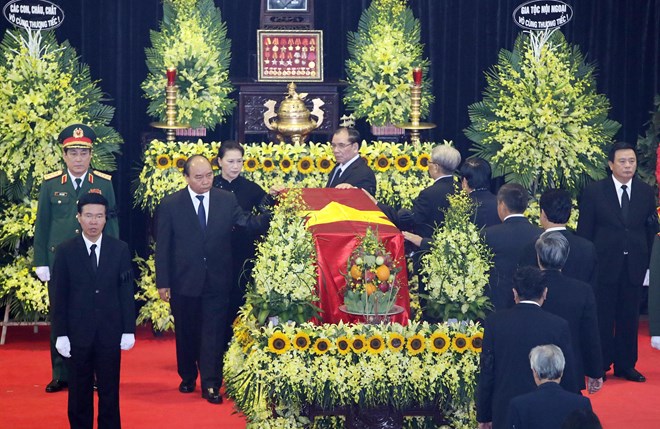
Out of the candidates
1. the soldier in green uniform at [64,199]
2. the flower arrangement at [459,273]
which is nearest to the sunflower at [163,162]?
the soldier in green uniform at [64,199]

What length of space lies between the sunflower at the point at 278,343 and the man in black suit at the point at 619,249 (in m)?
2.96

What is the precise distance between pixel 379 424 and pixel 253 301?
0.93 metres

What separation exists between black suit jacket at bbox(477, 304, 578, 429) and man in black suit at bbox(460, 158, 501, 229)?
1.99 m

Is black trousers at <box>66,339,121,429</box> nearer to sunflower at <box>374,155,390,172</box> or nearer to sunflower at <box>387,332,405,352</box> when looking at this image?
sunflower at <box>387,332,405,352</box>

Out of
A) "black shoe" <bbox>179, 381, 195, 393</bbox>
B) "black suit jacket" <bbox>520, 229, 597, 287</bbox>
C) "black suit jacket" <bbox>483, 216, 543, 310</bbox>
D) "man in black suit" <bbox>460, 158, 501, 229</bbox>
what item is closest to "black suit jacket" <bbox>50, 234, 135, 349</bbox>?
"black shoe" <bbox>179, 381, 195, 393</bbox>

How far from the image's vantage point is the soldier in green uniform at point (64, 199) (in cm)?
832

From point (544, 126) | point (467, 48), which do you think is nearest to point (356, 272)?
point (544, 126)

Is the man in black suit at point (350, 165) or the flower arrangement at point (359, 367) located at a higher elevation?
the man in black suit at point (350, 165)

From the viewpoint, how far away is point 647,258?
8.91m

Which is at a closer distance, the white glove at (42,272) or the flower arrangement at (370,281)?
the flower arrangement at (370,281)

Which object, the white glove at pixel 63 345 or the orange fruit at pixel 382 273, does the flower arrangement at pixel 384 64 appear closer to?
the orange fruit at pixel 382 273

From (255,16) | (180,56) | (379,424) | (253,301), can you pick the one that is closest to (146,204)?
(180,56)

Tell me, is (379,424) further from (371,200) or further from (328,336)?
(371,200)

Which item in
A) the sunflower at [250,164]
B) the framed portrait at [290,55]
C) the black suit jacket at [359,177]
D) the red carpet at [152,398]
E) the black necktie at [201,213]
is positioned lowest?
the red carpet at [152,398]
